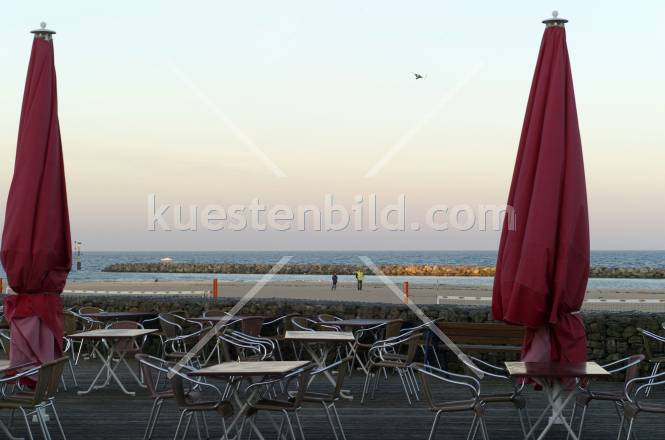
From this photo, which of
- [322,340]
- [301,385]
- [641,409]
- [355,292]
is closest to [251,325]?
[322,340]

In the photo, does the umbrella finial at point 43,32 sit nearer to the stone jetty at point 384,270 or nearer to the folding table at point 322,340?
the folding table at point 322,340

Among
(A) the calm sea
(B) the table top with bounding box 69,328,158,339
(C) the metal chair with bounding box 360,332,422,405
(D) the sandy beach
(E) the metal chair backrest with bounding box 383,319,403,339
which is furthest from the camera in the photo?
(A) the calm sea

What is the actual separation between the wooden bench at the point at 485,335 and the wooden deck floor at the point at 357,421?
2.82 ft

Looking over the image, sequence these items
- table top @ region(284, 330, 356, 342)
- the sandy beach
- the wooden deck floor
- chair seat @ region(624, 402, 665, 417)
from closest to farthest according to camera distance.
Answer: chair seat @ region(624, 402, 665, 417)
the wooden deck floor
table top @ region(284, 330, 356, 342)
the sandy beach

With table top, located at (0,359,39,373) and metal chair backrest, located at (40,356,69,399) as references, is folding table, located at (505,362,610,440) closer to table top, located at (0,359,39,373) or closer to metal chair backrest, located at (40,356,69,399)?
metal chair backrest, located at (40,356,69,399)

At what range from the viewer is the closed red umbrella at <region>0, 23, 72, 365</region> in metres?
7.04

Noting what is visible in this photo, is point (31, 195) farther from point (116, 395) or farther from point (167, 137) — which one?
point (167, 137)

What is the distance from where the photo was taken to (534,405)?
8.98m

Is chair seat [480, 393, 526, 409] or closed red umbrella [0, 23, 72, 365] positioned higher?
closed red umbrella [0, 23, 72, 365]

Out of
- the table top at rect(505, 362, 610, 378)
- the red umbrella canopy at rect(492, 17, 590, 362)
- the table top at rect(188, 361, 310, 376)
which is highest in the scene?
the red umbrella canopy at rect(492, 17, 590, 362)

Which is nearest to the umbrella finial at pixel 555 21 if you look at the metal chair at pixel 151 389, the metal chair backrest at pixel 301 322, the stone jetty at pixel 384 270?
the metal chair at pixel 151 389

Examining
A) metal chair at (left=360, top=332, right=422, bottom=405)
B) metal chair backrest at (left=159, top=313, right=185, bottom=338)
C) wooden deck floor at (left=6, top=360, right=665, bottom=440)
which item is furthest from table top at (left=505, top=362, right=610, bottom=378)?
metal chair backrest at (left=159, top=313, right=185, bottom=338)

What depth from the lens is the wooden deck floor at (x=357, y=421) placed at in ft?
24.3

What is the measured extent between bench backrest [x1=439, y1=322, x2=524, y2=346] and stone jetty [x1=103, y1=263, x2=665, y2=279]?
5316 cm
